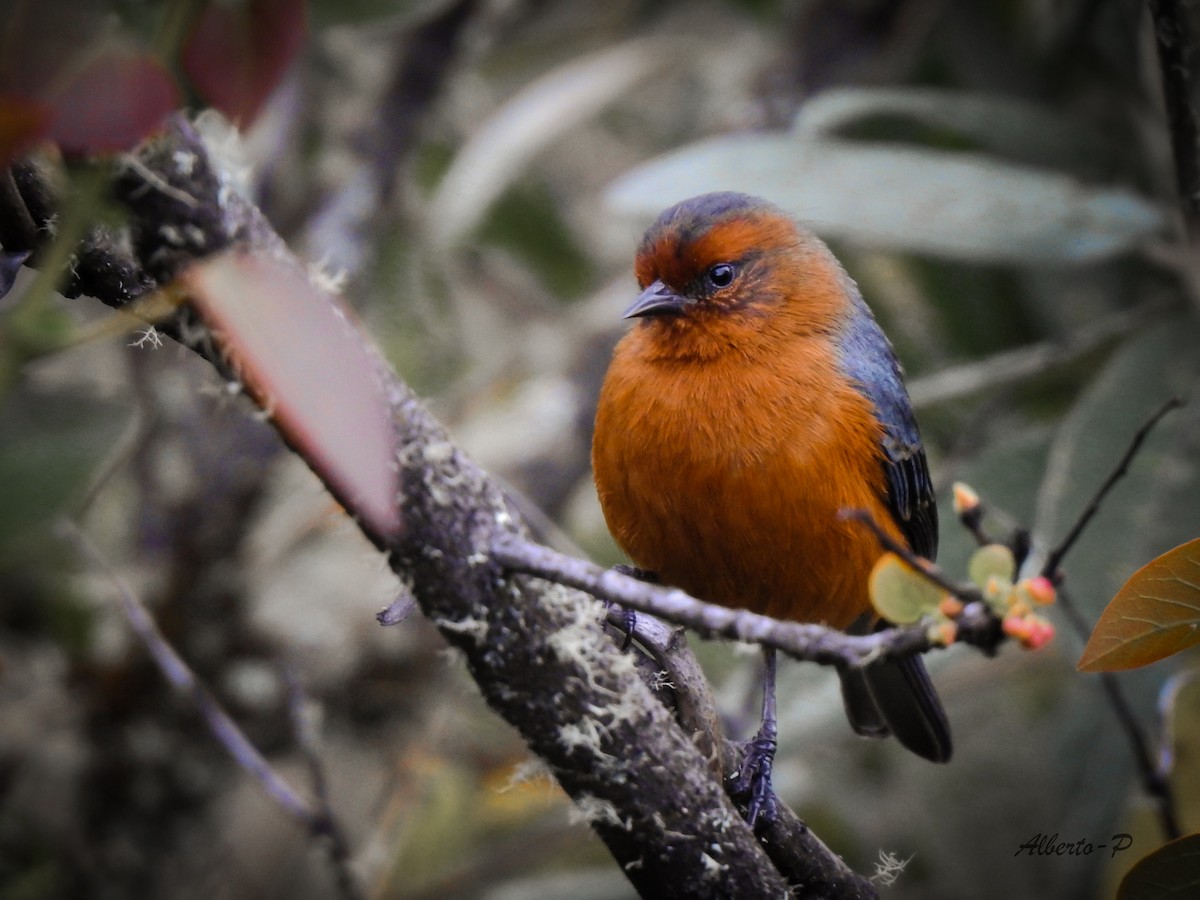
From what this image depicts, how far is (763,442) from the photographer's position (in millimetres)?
1888

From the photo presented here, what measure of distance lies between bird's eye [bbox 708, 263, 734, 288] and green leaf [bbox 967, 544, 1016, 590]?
154 cm

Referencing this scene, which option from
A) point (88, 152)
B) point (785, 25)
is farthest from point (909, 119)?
point (88, 152)

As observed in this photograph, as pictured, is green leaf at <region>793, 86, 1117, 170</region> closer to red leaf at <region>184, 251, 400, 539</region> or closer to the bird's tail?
the bird's tail

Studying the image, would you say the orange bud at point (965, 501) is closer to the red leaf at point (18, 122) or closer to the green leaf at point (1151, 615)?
the green leaf at point (1151, 615)

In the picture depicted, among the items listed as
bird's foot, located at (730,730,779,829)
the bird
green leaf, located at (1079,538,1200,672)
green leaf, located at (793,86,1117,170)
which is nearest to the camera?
green leaf, located at (1079,538,1200,672)

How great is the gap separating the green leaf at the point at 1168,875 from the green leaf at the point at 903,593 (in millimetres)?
626

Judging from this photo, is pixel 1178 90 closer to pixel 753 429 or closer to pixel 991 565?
pixel 753 429

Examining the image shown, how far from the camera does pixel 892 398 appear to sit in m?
2.15

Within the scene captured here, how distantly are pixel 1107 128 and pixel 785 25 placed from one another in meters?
1.27

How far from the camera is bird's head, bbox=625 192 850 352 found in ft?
7.25

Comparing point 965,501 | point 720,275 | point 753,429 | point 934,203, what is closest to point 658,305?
point 720,275

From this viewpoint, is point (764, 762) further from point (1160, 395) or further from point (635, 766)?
point (1160, 395)

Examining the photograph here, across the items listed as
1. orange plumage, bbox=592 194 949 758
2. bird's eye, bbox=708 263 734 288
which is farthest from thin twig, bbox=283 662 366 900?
bird's eye, bbox=708 263 734 288

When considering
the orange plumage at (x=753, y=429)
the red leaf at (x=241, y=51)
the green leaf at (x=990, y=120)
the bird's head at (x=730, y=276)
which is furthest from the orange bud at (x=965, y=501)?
the green leaf at (x=990, y=120)
